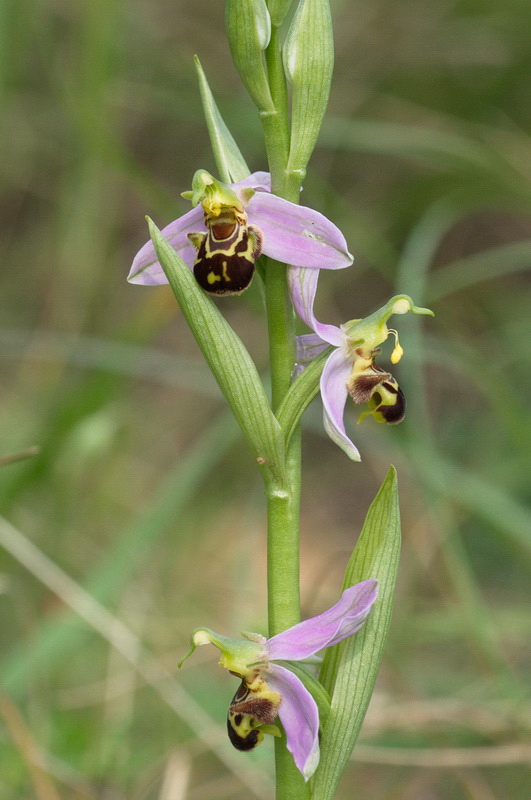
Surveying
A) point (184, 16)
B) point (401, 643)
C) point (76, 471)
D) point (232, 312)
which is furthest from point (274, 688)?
point (184, 16)

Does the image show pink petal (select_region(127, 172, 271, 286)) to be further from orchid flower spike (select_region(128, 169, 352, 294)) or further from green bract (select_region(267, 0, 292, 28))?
green bract (select_region(267, 0, 292, 28))

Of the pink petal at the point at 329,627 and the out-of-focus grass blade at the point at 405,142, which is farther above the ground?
the out-of-focus grass blade at the point at 405,142

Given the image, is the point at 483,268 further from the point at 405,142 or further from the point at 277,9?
the point at 277,9

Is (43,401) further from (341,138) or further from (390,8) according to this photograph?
(390,8)

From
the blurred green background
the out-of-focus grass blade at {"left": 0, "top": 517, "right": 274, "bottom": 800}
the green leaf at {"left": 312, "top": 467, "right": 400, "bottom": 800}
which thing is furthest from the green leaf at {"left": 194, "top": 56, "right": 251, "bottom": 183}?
the out-of-focus grass blade at {"left": 0, "top": 517, "right": 274, "bottom": 800}

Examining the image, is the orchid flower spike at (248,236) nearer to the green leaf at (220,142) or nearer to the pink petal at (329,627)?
the green leaf at (220,142)

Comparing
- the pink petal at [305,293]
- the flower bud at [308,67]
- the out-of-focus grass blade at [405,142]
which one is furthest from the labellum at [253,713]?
the out-of-focus grass blade at [405,142]
